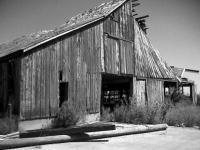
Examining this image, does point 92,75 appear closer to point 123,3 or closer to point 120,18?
point 120,18

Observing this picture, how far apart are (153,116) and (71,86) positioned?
457 cm

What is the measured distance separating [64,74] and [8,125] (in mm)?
3708

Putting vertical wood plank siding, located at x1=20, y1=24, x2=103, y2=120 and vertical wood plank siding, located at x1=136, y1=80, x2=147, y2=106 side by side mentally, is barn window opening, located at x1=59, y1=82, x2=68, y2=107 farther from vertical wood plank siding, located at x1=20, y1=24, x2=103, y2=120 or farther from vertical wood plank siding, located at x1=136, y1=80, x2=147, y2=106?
vertical wood plank siding, located at x1=136, y1=80, x2=147, y2=106

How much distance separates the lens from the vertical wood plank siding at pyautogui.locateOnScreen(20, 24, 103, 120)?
1094cm

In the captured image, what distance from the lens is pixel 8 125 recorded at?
998cm

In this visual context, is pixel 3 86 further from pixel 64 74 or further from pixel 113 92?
pixel 113 92

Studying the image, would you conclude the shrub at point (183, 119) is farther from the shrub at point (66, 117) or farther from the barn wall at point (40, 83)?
the barn wall at point (40, 83)

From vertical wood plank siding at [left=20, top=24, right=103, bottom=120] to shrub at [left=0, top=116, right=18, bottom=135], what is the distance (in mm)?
384

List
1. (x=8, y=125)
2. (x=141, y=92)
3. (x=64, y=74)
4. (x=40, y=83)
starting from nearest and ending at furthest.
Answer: (x=8, y=125) < (x=40, y=83) < (x=64, y=74) < (x=141, y=92)

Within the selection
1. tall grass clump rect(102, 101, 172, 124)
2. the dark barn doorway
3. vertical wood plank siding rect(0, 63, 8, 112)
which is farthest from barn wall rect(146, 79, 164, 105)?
vertical wood plank siding rect(0, 63, 8, 112)

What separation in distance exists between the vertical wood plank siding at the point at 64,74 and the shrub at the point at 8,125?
38 centimetres

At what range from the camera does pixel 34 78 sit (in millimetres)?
11117

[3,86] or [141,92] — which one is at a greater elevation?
[3,86]

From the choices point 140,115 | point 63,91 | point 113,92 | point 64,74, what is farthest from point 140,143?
point 113,92
